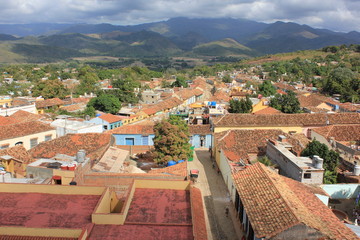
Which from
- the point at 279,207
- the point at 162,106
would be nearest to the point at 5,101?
the point at 162,106

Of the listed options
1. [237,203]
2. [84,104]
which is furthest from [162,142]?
[84,104]

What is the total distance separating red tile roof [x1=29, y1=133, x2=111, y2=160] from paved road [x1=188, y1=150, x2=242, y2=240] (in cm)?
649

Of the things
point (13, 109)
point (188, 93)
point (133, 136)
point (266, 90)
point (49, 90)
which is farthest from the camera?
point (188, 93)

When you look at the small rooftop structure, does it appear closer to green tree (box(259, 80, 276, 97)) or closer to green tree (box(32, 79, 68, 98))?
green tree (box(259, 80, 276, 97))

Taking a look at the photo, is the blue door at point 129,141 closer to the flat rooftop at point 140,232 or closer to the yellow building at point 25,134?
the yellow building at point 25,134

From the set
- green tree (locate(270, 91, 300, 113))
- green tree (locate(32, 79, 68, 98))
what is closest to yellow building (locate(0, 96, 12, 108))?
→ green tree (locate(32, 79, 68, 98))

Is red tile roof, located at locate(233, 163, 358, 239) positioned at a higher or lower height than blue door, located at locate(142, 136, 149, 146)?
higher

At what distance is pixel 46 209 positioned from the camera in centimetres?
1018

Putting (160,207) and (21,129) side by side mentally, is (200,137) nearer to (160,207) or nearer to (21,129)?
(21,129)

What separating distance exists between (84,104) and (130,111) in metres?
10.2

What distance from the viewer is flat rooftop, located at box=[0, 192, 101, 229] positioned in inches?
371

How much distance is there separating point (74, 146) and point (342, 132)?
2000cm

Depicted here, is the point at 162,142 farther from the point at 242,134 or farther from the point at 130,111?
the point at 130,111

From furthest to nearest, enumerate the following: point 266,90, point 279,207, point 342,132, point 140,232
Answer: point 266,90
point 342,132
point 279,207
point 140,232
